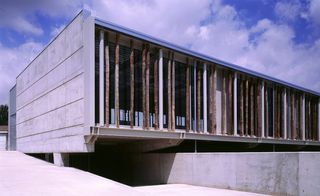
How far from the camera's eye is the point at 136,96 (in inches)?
907

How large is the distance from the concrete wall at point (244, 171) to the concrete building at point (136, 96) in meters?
1.66

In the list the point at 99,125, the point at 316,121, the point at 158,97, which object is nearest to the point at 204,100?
the point at 158,97

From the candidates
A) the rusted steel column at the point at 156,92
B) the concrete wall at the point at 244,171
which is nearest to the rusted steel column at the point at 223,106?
the concrete wall at the point at 244,171

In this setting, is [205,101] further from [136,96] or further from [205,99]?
[136,96]

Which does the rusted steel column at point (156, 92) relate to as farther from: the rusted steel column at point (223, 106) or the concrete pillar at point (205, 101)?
the rusted steel column at point (223, 106)

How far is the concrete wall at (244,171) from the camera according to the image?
11.4 metres

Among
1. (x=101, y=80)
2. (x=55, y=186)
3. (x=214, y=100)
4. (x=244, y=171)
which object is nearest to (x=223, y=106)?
(x=214, y=100)

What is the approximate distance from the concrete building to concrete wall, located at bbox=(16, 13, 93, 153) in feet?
0.18

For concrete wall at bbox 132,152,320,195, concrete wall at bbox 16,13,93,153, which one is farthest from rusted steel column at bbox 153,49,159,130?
concrete wall at bbox 16,13,93,153

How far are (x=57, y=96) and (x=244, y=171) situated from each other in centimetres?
1231

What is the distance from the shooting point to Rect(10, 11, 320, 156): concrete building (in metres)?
16.8

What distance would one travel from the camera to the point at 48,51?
73.2 ft

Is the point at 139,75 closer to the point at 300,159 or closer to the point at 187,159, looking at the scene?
the point at 187,159

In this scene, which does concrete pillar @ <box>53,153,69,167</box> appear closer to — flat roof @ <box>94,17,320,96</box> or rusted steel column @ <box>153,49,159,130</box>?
rusted steel column @ <box>153,49,159,130</box>
